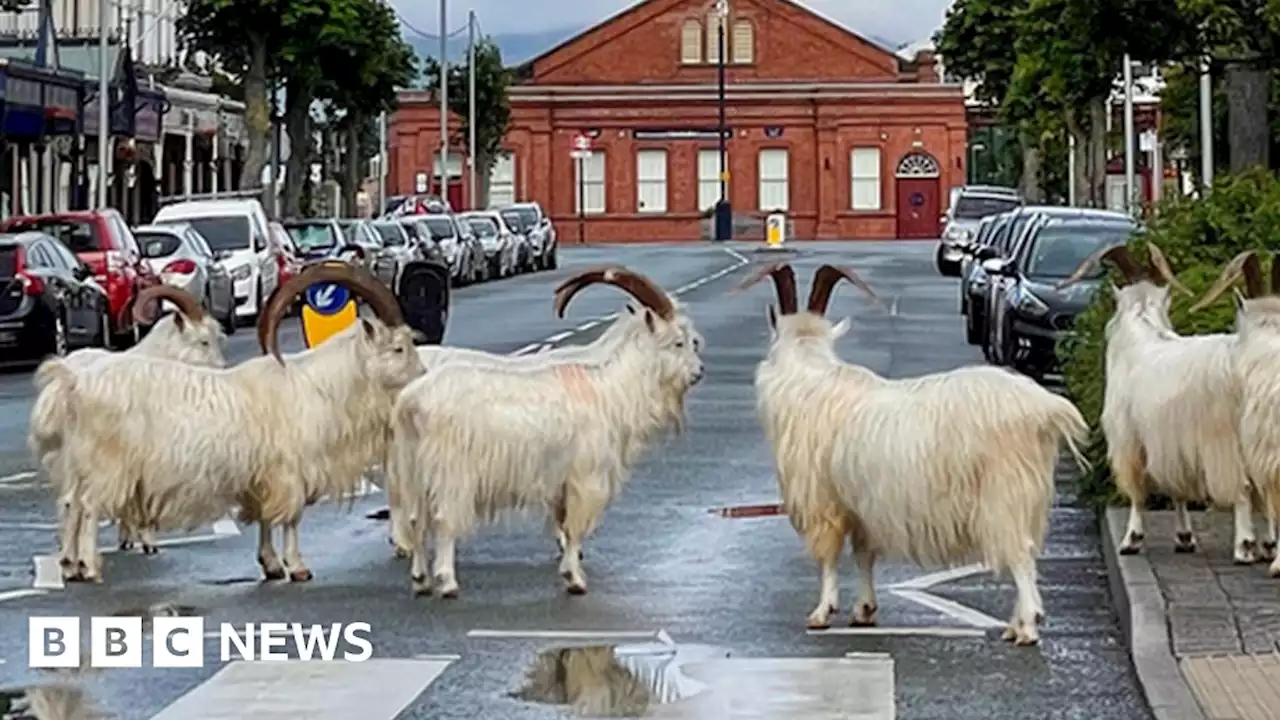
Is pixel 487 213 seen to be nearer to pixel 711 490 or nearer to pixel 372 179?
pixel 372 179

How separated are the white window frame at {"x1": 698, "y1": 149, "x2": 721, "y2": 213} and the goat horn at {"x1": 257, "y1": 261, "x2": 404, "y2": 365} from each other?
8860 centimetres

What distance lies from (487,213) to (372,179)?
39.7 meters

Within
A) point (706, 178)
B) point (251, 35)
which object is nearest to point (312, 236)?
point (251, 35)

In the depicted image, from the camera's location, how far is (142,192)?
70.4 m

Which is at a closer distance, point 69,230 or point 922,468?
point 922,468

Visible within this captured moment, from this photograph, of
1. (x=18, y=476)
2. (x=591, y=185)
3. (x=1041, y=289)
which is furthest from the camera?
(x=591, y=185)

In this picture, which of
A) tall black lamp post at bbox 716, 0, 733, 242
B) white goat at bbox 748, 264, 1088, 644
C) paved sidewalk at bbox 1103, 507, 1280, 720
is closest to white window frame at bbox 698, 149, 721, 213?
tall black lamp post at bbox 716, 0, 733, 242

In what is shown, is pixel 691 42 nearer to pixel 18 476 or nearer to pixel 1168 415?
pixel 18 476

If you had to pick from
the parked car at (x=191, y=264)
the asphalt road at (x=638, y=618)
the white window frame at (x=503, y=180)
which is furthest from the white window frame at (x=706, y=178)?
the asphalt road at (x=638, y=618)

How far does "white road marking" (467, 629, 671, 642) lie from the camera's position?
1252 cm

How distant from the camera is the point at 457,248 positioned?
188 feet

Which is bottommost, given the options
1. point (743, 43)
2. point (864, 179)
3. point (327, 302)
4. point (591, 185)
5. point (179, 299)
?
point (327, 302)

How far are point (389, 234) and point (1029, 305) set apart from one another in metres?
27.9

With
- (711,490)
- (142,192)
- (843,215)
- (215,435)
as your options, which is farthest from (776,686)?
Result: (843,215)
